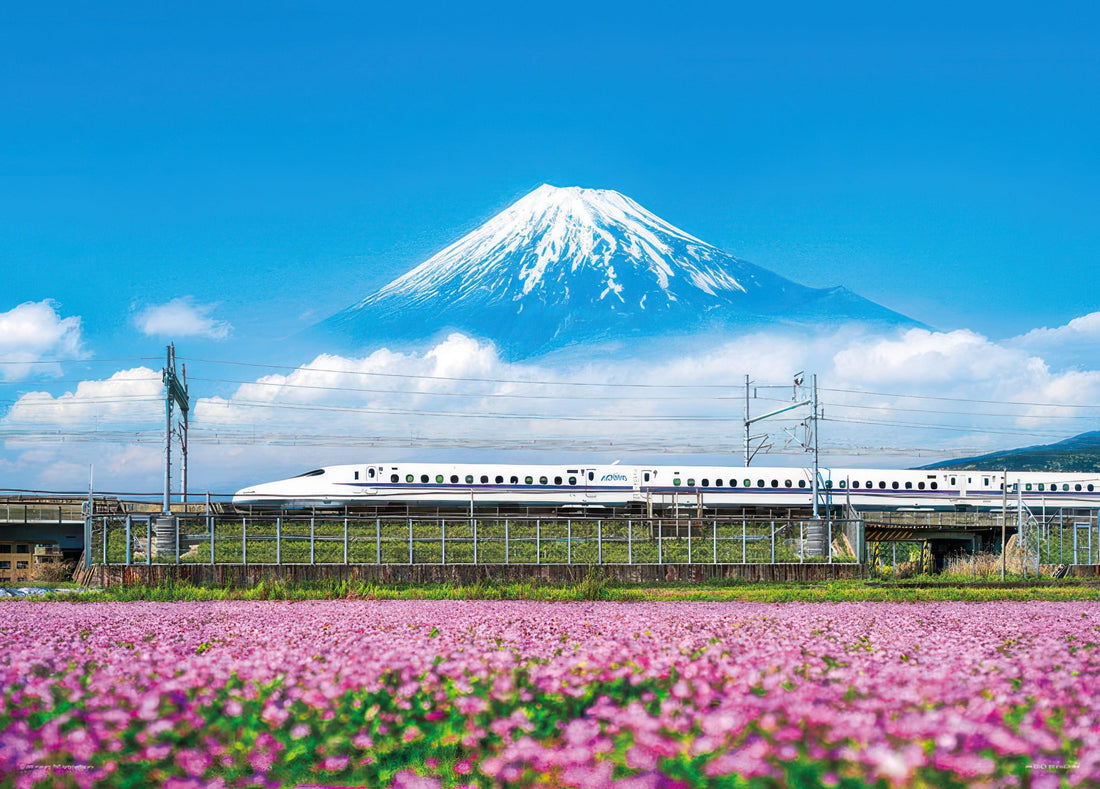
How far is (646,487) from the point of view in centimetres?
6431

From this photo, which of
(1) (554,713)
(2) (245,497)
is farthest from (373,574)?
(2) (245,497)

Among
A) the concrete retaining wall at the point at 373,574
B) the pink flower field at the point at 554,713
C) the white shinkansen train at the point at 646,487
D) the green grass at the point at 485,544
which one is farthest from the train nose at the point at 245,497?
the pink flower field at the point at 554,713

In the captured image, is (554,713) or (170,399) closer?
(554,713)

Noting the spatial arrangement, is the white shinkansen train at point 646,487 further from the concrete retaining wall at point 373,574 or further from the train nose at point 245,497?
the concrete retaining wall at point 373,574

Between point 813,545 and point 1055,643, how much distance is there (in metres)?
33.2

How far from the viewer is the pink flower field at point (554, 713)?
15.5 feet

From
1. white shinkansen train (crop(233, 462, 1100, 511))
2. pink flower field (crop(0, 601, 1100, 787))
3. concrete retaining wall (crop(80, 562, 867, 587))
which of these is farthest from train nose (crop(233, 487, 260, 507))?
pink flower field (crop(0, 601, 1100, 787))

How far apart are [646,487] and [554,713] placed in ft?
191

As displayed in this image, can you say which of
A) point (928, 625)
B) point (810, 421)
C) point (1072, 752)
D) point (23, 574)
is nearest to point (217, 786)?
point (1072, 752)

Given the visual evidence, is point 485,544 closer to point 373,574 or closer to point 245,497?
point 373,574

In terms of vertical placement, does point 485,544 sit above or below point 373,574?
above

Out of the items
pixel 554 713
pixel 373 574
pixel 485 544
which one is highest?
pixel 554 713

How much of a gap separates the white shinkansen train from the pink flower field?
49.2m

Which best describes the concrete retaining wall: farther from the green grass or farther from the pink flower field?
the pink flower field
